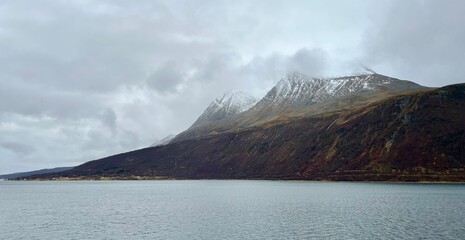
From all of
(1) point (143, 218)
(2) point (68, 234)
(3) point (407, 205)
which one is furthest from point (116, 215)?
(3) point (407, 205)

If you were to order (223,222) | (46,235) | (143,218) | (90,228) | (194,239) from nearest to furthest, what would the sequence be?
(194,239)
(46,235)
(90,228)
(223,222)
(143,218)

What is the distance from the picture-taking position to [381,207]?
110875 millimetres

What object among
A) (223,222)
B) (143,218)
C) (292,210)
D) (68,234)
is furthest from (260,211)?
(68,234)

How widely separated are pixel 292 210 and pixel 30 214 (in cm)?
6523

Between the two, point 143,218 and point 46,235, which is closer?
point 46,235

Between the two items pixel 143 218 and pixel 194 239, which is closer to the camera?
pixel 194 239

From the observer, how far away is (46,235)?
2940 inches

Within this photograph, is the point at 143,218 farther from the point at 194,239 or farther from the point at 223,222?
the point at 194,239

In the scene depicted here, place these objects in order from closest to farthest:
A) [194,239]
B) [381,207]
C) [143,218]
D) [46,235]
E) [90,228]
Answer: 1. [194,239]
2. [46,235]
3. [90,228]
4. [143,218]
5. [381,207]

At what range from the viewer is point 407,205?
11512 centimetres

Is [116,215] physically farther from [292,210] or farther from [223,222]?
[292,210]

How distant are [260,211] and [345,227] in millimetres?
31304

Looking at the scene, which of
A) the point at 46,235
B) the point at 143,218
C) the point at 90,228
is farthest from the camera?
the point at 143,218

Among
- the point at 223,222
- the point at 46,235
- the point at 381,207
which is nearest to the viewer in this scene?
the point at 46,235
